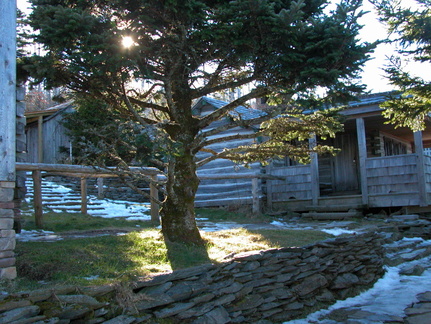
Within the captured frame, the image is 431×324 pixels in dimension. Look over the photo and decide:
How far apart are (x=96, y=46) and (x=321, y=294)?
509cm

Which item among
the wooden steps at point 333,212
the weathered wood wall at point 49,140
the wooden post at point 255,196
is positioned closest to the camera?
the wooden steps at point 333,212

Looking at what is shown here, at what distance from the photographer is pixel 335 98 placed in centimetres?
646

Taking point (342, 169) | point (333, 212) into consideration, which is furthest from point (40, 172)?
point (342, 169)

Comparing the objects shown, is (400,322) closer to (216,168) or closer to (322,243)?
(322,243)

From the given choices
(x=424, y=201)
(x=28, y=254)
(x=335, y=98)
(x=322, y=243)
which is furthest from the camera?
(x=424, y=201)

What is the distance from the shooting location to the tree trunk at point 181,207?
6.93 m

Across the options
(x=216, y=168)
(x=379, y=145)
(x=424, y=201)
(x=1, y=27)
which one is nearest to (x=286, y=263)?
(x=1, y=27)

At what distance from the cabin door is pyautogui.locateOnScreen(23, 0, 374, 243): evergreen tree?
9.21 meters

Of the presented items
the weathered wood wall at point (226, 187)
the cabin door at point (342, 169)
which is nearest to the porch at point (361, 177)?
the cabin door at point (342, 169)

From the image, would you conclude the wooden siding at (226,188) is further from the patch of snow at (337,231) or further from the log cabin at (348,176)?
the patch of snow at (337,231)

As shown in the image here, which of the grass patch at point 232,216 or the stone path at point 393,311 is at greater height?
the grass patch at point 232,216

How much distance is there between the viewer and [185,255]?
6207 millimetres

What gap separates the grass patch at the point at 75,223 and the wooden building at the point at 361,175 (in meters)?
5.66

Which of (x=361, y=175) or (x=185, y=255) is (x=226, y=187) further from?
(x=185, y=255)
